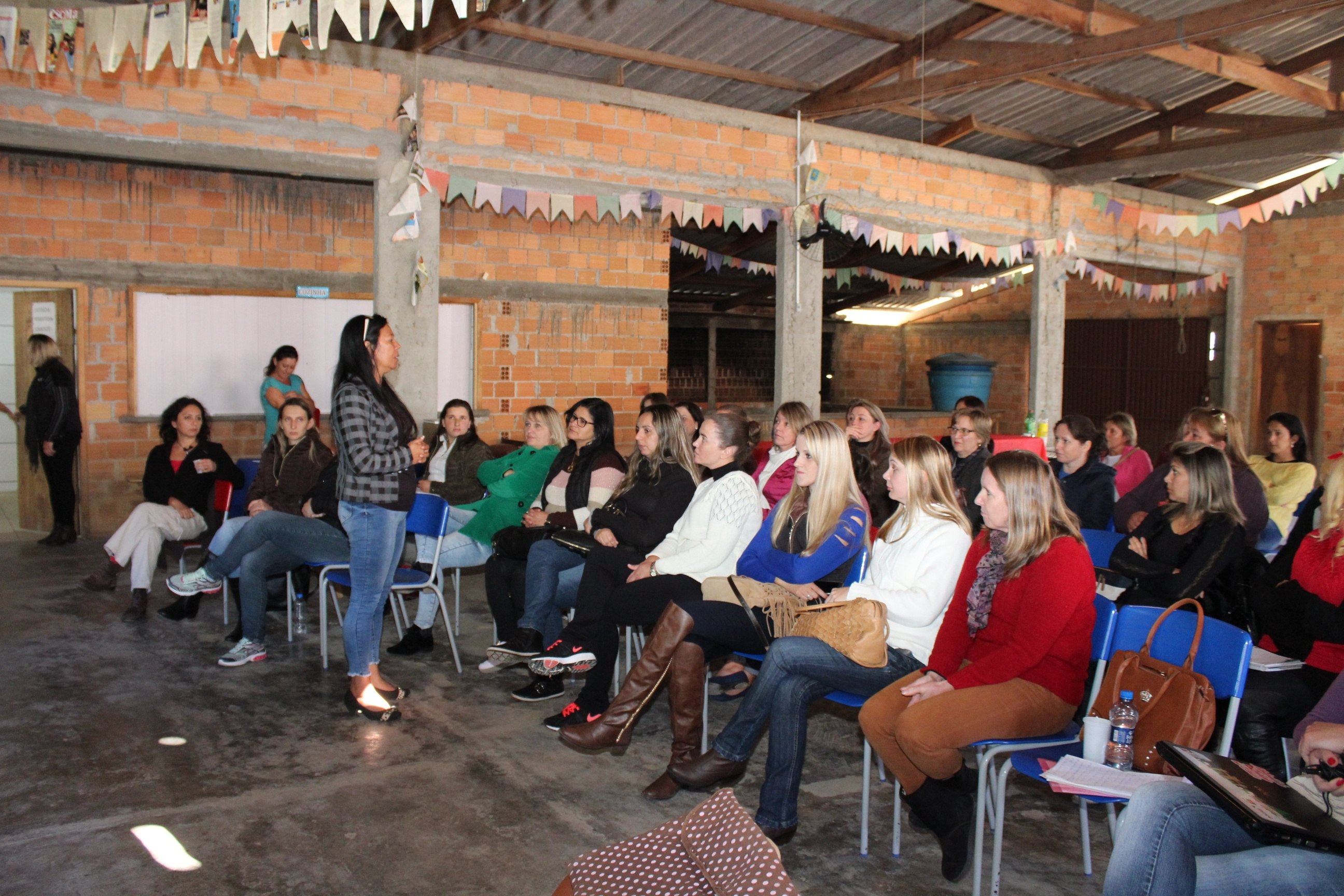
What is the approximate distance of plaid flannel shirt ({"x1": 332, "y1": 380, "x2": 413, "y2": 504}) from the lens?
3.96 meters

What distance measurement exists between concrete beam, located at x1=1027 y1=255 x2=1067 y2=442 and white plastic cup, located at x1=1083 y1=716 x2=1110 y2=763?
809 centimetres

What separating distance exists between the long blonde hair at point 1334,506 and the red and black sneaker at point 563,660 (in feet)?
7.99

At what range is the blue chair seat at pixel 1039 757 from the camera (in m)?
2.70

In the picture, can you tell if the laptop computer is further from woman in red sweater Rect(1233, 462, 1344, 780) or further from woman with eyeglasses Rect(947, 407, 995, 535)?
woman with eyeglasses Rect(947, 407, 995, 535)

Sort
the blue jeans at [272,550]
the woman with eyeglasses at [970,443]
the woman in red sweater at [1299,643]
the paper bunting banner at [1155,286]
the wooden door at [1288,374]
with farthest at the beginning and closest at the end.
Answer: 1. the wooden door at [1288,374]
2. the paper bunting banner at [1155,286]
3. the woman with eyeglasses at [970,443]
4. the blue jeans at [272,550]
5. the woman in red sweater at [1299,643]

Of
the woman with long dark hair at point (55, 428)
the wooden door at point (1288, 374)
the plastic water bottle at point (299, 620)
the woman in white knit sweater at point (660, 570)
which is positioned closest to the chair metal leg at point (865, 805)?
the woman in white knit sweater at point (660, 570)

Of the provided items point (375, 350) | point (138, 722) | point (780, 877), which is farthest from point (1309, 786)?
point (138, 722)

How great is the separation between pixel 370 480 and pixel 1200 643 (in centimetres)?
286

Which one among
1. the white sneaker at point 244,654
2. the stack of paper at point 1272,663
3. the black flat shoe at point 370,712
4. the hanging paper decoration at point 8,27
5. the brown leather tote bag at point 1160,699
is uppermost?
the hanging paper decoration at point 8,27

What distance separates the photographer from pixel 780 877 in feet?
4.50

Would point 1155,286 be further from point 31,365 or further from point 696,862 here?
point 696,862

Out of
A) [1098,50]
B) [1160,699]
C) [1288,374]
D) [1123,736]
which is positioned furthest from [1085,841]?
[1288,374]

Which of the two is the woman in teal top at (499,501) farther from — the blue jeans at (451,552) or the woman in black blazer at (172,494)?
the woman in black blazer at (172,494)

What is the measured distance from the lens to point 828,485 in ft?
12.2
